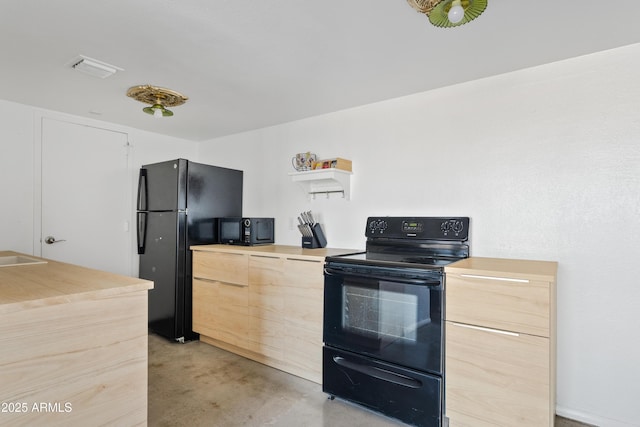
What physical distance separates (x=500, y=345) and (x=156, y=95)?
2914 millimetres

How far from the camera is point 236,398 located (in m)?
2.26

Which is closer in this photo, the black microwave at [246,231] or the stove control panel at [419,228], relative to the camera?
the stove control panel at [419,228]

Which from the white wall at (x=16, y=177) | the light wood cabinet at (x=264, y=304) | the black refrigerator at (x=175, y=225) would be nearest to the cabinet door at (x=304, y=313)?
the light wood cabinet at (x=264, y=304)

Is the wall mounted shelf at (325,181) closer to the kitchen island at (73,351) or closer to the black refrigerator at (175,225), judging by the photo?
the black refrigerator at (175,225)

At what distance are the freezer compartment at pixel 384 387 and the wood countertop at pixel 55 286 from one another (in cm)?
140

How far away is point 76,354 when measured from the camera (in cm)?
111

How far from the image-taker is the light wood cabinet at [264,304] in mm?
2449

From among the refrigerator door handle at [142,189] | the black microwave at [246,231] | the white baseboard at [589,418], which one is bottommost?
the white baseboard at [589,418]

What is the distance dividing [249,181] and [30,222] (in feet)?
6.78

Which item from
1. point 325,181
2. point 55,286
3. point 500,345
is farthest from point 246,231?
point 500,345

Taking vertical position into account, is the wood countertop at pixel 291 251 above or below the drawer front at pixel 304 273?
above

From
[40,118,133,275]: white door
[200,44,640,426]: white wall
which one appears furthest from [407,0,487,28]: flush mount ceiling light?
[40,118,133,275]: white door

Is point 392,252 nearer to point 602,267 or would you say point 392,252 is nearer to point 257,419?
point 602,267

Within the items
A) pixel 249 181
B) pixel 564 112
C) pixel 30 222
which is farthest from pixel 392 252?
pixel 30 222
